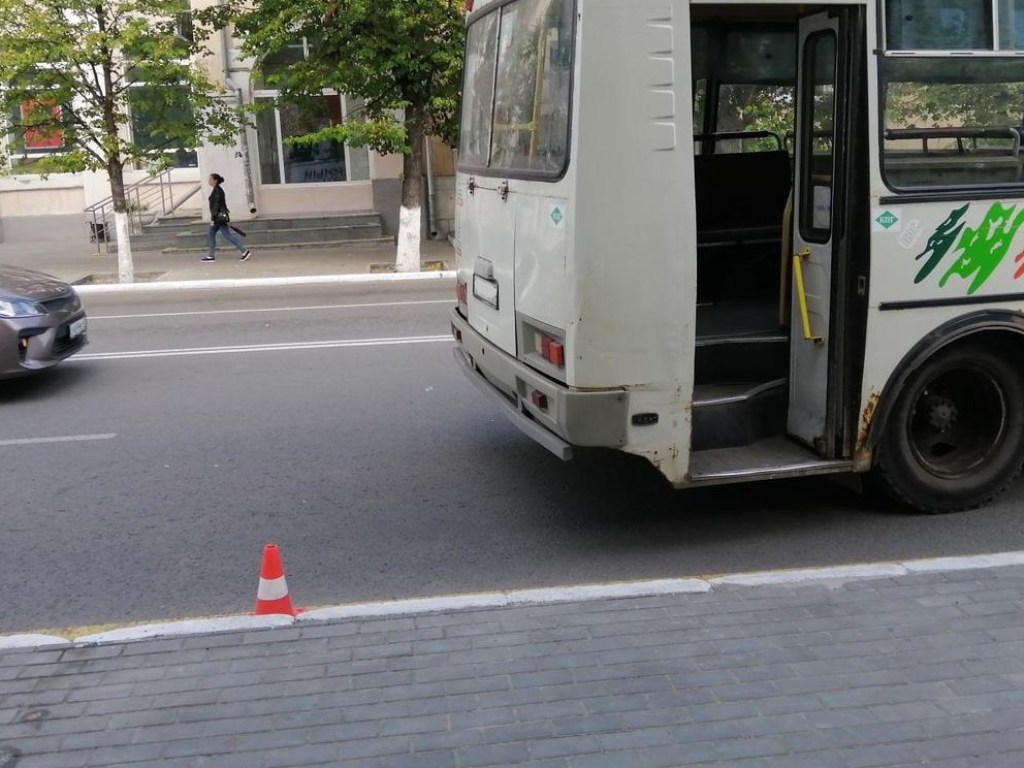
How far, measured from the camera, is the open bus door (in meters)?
5.06

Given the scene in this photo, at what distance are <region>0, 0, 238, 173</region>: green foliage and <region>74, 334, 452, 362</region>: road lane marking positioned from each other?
6.92m

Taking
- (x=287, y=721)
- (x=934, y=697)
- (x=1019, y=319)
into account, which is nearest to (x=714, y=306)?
(x=1019, y=319)

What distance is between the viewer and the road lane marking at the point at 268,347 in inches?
426

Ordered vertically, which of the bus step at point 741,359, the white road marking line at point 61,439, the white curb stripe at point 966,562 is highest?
the bus step at point 741,359

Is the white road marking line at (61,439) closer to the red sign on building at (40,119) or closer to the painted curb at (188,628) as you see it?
the painted curb at (188,628)

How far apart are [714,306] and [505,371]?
1.91 meters

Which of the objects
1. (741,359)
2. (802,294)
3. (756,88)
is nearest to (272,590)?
(741,359)

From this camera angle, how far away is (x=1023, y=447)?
568 centimetres

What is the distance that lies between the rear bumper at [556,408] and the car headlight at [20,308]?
4.84m

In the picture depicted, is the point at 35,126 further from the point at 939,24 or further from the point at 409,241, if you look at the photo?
the point at 939,24

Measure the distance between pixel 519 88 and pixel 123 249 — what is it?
536 inches

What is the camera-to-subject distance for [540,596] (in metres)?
4.64

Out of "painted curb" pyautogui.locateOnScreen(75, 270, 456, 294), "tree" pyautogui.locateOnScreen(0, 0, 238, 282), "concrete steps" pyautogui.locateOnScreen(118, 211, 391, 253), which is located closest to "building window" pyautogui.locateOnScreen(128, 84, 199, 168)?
"tree" pyautogui.locateOnScreen(0, 0, 238, 282)

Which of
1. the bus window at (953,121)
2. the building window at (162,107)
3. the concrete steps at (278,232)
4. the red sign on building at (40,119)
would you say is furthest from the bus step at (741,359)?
the concrete steps at (278,232)
